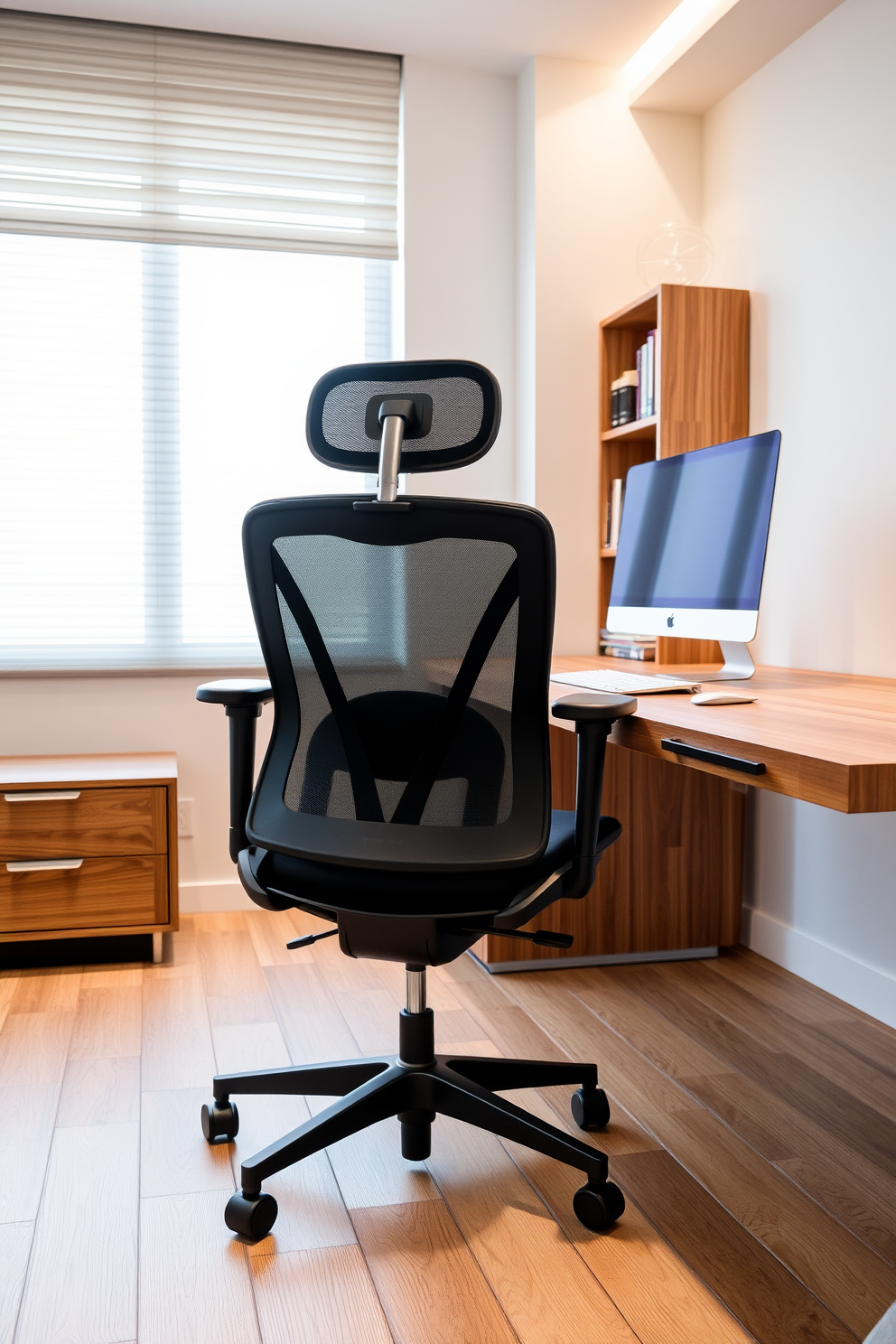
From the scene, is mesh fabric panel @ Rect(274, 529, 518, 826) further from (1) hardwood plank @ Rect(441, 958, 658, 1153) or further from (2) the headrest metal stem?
(1) hardwood plank @ Rect(441, 958, 658, 1153)

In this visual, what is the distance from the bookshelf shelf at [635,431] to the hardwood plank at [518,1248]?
199cm

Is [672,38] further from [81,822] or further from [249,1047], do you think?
[249,1047]

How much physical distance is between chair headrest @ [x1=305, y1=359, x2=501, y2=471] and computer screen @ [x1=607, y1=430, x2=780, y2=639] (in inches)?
30.4

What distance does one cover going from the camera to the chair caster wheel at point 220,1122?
6.09ft

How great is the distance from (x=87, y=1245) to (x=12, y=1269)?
0.35 feet

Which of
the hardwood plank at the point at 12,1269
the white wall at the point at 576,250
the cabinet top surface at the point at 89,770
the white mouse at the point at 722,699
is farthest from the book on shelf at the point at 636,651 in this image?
the hardwood plank at the point at 12,1269

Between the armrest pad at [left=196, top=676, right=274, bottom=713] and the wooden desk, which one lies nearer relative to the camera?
the armrest pad at [left=196, top=676, right=274, bottom=713]

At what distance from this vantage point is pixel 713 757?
152 cm

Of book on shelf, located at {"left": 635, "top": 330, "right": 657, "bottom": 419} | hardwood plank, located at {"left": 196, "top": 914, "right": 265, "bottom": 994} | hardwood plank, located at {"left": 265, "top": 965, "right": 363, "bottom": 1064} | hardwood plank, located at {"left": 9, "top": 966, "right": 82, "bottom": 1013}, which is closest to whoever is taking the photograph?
hardwood plank, located at {"left": 265, "top": 965, "right": 363, "bottom": 1064}

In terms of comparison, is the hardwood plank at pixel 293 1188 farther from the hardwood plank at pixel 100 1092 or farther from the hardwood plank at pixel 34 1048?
the hardwood plank at pixel 34 1048

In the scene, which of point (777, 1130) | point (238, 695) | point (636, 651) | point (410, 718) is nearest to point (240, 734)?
point (238, 695)

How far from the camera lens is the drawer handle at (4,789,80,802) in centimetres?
279

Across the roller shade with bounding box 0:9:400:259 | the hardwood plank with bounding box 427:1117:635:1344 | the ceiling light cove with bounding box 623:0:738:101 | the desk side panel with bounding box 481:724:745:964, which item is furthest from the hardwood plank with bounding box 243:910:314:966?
the ceiling light cove with bounding box 623:0:738:101

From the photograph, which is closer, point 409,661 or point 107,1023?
point 409,661
